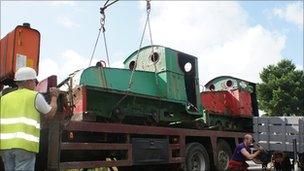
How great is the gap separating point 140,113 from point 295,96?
3347 centimetres

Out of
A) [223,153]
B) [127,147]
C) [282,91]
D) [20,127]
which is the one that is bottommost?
[223,153]

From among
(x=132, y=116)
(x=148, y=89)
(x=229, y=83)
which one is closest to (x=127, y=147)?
(x=132, y=116)

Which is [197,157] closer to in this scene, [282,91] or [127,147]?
[127,147]

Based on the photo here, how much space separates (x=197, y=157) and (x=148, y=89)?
218cm

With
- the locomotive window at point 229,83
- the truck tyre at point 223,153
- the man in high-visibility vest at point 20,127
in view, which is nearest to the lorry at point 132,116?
the truck tyre at point 223,153

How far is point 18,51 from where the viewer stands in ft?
22.0

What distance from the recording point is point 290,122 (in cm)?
1084

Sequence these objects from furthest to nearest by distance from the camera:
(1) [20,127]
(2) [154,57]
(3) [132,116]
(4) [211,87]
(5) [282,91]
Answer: (5) [282,91] < (4) [211,87] < (2) [154,57] < (3) [132,116] < (1) [20,127]

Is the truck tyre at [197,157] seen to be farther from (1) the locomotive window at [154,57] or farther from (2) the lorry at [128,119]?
(1) the locomotive window at [154,57]

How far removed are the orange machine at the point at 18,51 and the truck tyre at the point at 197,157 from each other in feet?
15.9

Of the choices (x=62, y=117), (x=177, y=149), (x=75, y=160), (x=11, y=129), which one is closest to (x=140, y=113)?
(x=177, y=149)

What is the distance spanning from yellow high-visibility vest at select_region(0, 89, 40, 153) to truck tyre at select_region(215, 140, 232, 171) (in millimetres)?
7387

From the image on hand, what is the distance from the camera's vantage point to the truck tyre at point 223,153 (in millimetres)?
11546

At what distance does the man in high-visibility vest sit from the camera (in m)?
4.71
